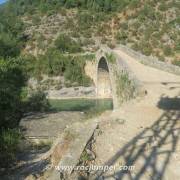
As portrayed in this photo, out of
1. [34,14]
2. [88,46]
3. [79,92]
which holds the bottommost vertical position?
[79,92]

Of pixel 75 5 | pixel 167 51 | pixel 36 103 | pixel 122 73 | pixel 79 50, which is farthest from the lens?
pixel 75 5

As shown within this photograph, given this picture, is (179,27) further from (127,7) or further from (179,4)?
(127,7)

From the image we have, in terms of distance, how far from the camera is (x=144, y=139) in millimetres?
9797

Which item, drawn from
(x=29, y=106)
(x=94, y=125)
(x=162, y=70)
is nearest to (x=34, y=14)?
(x=29, y=106)

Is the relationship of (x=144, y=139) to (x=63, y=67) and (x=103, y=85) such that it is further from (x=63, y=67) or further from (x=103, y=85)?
(x=63, y=67)

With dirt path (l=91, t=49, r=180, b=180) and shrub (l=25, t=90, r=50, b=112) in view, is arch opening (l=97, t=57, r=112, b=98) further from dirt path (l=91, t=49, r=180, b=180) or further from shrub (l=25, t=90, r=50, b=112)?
dirt path (l=91, t=49, r=180, b=180)

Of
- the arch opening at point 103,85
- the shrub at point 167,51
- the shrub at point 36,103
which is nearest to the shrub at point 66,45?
the shrub at point 167,51

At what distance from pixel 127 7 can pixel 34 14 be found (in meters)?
17.7

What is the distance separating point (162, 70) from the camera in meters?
25.0

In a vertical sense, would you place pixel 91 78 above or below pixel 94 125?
below

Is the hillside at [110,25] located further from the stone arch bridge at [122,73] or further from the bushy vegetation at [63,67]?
the stone arch bridge at [122,73]

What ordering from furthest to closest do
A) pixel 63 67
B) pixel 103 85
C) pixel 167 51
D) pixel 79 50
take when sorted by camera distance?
pixel 79 50, pixel 63 67, pixel 167 51, pixel 103 85

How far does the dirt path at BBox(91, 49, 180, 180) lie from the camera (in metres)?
8.05

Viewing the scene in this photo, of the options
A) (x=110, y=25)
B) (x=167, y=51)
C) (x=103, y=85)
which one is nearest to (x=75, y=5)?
(x=110, y=25)
